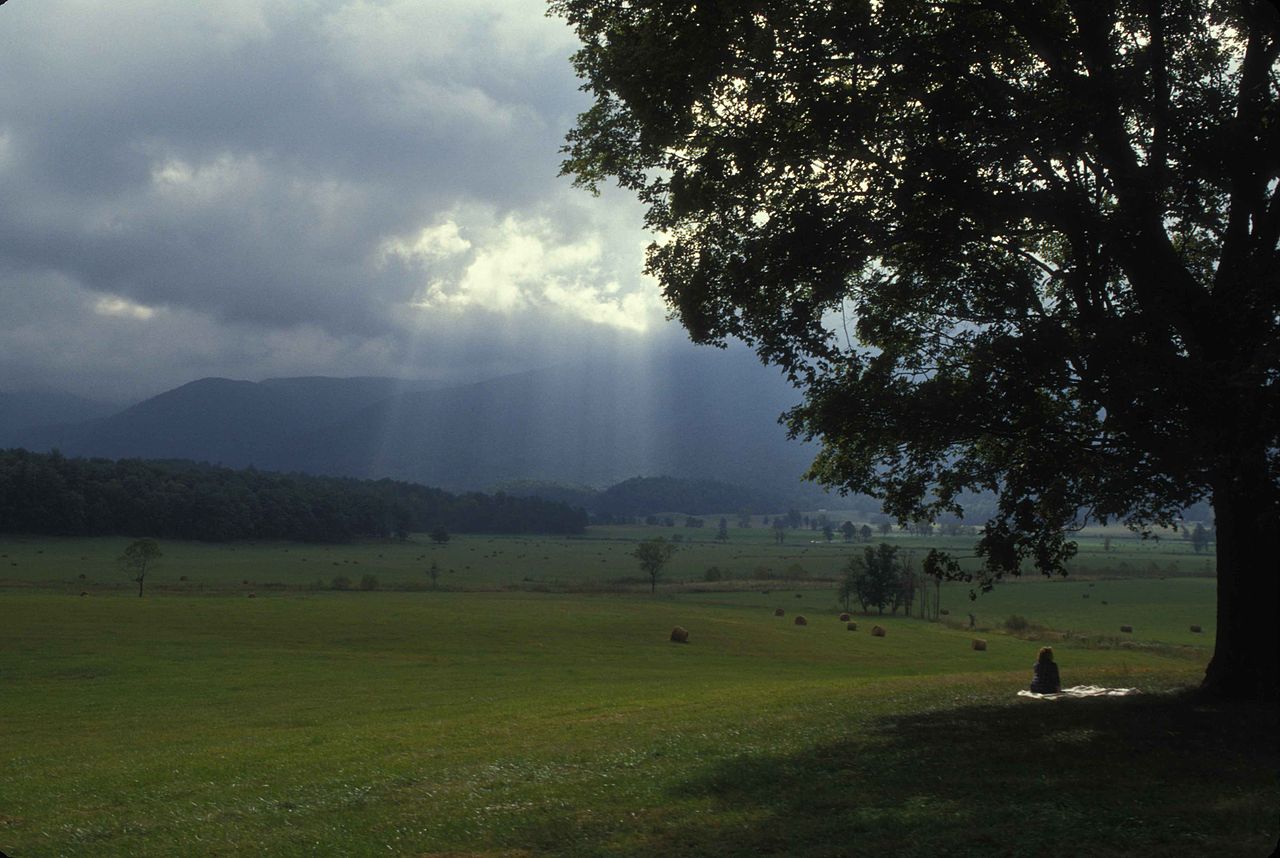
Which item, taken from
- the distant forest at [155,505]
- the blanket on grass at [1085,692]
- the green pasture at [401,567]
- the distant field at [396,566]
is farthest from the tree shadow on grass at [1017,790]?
the distant forest at [155,505]

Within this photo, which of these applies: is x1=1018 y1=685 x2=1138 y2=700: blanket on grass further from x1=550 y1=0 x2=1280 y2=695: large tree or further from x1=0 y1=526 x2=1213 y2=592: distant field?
x1=0 y1=526 x2=1213 y2=592: distant field

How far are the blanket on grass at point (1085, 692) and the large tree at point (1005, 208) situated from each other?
2648mm

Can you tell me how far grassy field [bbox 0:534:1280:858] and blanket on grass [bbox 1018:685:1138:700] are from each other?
55 cm

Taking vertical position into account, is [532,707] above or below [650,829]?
below

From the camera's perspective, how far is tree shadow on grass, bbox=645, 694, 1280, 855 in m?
9.49

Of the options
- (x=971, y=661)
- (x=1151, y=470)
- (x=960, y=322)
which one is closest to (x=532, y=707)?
(x=960, y=322)

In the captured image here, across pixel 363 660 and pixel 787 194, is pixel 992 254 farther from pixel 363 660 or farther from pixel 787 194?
pixel 363 660

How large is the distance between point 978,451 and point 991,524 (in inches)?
89.4

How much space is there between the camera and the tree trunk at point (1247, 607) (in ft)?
53.3

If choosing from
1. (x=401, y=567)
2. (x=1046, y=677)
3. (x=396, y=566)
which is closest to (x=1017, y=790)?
(x=1046, y=677)

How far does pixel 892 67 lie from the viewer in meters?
16.4

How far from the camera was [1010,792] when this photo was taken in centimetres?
1131

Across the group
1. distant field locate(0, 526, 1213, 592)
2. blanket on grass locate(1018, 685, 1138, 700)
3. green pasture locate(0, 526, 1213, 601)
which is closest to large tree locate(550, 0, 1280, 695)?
blanket on grass locate(1018, 685, 1138, 700)

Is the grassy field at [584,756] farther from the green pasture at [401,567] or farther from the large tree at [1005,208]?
the green pasture at [401,567]
